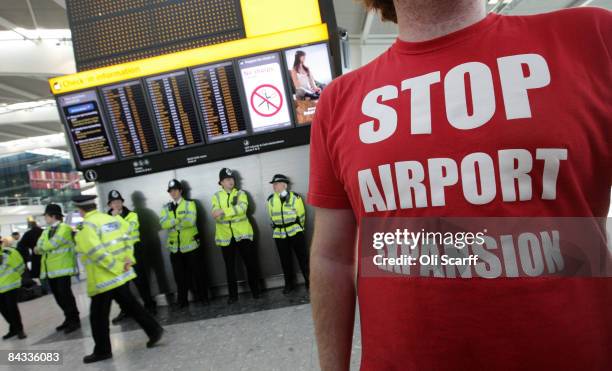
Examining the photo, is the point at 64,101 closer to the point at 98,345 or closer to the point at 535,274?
Result: the point at 98,345

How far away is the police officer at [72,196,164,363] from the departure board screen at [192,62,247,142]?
1485mm

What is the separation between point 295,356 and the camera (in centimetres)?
291

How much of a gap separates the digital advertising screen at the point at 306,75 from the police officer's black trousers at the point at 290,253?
164 centimetres

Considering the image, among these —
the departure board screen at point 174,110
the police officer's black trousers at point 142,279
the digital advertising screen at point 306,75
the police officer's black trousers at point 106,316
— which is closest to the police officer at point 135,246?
the police officer's black trousers at point 142,279

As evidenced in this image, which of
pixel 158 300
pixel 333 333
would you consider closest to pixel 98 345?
pixel 158 300

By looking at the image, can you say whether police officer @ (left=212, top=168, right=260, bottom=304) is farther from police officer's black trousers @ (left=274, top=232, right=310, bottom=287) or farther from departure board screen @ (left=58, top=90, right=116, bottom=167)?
departure board screen @ (left=58, top=90, right=116, bottom=167)

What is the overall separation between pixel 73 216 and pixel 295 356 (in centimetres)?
1885

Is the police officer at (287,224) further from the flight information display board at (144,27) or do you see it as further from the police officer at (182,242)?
the flight information display board at (144,27)

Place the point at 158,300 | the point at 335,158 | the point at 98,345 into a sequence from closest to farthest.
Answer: the point at 335,158
the point at 98,345
the point at 158,300

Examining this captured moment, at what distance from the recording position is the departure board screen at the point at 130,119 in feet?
13.7

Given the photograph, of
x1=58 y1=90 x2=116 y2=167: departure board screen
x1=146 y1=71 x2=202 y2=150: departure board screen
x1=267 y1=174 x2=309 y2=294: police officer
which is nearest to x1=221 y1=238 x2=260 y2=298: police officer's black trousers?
x1=267 y1=174 x2=309 y2=294: police officer

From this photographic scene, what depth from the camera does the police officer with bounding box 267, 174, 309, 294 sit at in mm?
4848

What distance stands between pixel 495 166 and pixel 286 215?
14.1ft

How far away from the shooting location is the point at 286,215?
483 cm
